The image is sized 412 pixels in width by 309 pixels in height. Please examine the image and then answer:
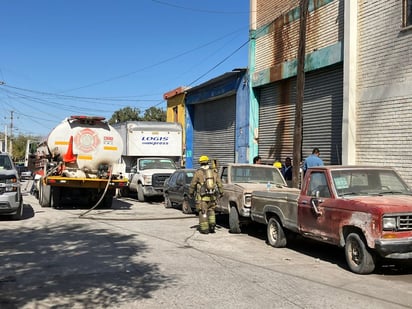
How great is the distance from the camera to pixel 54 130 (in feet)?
53.3

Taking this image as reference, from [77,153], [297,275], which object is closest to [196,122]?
[77,153]

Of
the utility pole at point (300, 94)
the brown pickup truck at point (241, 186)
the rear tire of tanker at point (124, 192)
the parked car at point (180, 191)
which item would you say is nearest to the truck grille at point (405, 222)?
the brown pickup truck at point (241, 186)

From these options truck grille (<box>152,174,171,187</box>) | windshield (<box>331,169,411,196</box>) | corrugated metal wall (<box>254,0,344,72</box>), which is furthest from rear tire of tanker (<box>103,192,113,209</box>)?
windshield (<box>331,169,411,196</box>)

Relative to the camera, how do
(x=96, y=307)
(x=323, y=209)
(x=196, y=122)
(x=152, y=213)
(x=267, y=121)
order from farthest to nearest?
(x=196, y=122) → (x=267, y=121) → (x=152, y=213) → (x=323, y=209) → (x=96, y=307)

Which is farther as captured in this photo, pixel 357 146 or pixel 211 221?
pixel 357 146

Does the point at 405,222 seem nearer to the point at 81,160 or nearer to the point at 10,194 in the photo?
the point at 10,194

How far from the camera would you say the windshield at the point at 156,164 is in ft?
69.3

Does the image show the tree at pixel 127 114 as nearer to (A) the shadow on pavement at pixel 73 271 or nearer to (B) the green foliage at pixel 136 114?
(B) the green foliage at pixel 136 114

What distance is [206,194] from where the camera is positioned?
Answer: 37.7 ft

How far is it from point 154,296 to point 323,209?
3.49 m

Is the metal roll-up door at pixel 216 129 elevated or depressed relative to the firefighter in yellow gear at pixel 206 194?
elevated

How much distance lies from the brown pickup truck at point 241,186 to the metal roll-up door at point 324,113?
3.65 metres

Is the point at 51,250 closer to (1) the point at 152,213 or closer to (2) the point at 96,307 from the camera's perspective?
(2) the point at 96,307

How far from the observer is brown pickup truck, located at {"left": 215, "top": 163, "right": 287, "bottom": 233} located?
36.9 ft
